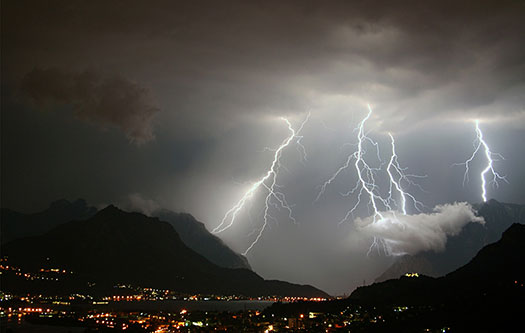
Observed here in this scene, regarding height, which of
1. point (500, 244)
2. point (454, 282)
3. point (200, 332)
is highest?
point (500, 244)

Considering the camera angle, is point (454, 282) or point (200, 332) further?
point (454, 282)

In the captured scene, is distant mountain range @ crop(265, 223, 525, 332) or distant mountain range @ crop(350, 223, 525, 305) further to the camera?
distant mountain range @ crop(350, 223, 525, 305)

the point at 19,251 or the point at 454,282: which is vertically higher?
the point at 19,251

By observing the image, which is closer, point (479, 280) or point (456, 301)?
point (456, 301)

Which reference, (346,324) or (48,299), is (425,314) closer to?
(346,324)

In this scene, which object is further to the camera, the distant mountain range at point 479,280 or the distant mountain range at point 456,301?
the distant mountain range at point 479,280

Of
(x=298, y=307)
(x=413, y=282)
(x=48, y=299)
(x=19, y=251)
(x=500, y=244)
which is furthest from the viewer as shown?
(x=19, y=251)

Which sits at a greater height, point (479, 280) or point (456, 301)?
point (479, 280)

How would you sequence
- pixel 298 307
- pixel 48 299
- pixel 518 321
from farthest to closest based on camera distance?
1. pixel 48 299
2. pixel 298 307
3. pixel 518 321

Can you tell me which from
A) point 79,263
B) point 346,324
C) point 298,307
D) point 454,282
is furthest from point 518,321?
point 79,263
